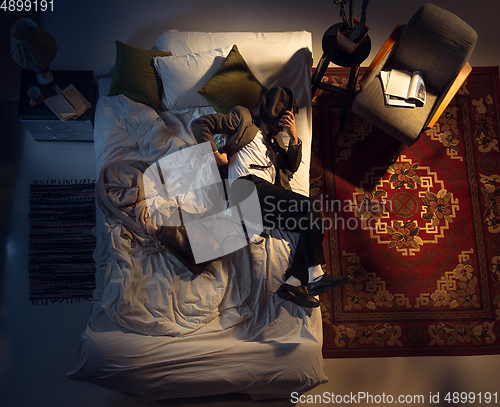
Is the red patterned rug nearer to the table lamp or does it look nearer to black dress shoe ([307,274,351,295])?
black dress shoe ([307,274,351,295])

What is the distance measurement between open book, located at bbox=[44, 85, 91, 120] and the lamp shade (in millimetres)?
246

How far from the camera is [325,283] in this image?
2057mm

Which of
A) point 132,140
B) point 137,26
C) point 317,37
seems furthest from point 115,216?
point 317,37

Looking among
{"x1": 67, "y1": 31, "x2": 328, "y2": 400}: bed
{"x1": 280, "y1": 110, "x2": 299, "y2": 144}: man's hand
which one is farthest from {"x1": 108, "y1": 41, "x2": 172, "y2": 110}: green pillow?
{"x1": 280, "y1": 110, "x2": 299, "y2": 144}: man's hand

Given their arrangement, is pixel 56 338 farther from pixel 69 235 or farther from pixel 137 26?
pixel 137 26

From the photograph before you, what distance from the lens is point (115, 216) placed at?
232 cm

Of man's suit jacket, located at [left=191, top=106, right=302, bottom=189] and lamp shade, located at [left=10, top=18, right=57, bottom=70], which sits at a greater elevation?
lamp shade, located at [left=10, top=18, right=57, bottom=70]

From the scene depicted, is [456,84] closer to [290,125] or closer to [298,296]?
[290,125]

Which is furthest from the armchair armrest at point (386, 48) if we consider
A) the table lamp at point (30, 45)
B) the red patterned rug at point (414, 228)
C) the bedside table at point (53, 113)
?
the table lamp at point (30, 45)

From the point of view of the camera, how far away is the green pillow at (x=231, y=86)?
2.55 metres

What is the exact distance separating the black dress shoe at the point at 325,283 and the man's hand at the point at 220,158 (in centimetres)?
97

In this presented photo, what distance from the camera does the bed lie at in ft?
6.72

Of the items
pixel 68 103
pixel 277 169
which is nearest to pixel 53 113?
pixel 68 103

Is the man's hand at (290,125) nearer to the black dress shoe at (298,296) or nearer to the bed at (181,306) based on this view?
the bed at (181,306)
